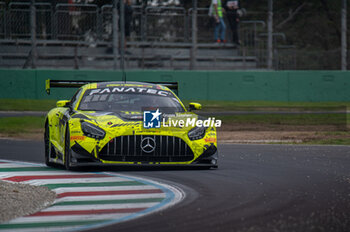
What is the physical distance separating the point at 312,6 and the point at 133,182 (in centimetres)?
3729

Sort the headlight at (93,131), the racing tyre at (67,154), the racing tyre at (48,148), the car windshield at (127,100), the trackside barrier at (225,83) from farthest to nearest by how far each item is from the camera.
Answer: the trackside barrier at (225,83)
the racing tyre at (48,148)
the car windshield at (127,100)
the racing tyre at (67,154)
the headlight at (93,131)

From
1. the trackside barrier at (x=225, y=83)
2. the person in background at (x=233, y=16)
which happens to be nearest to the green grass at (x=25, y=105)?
the trackside barrier at (x=225, y=83)

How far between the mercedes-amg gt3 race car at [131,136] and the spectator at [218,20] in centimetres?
1984

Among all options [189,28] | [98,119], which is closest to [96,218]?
[98,119]

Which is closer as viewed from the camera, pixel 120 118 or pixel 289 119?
pixel 120 118

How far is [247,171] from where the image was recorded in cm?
1110

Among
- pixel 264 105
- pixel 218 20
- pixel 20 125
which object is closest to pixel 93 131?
pixel 20 125

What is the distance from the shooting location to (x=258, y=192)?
352 inches

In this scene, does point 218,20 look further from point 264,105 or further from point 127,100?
point 127,100

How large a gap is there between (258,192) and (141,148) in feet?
6.34

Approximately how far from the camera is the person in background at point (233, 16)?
31.5 meters

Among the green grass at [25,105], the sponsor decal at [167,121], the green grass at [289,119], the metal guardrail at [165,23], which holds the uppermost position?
the metal guardrail at [165,23]

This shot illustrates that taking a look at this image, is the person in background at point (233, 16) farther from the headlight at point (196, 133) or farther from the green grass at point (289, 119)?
the headlight at point (196, 133)

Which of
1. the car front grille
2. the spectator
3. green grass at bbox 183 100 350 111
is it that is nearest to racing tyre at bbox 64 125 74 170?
the car front grille
